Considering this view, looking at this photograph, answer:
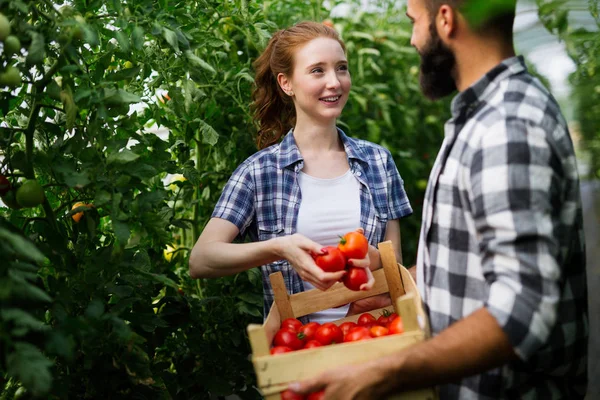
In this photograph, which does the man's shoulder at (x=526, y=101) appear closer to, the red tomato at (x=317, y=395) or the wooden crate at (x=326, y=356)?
the wooden crate at (x=326, y=356)

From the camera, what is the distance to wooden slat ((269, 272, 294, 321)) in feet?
6.04

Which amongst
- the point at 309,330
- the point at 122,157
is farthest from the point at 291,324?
the point at 122,157

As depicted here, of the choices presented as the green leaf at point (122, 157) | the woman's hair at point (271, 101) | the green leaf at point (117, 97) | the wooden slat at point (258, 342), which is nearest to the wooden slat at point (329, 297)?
the wooden slat at point (258, 342)

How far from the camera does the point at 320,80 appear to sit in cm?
227

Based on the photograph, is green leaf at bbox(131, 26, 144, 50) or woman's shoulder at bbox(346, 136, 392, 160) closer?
green leaf at bbox(131, 26, 144, 50)

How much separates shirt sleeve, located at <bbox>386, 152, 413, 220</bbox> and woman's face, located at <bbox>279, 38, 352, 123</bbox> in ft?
0.90

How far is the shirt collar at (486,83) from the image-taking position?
53.4 inches

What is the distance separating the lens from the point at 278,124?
2.58 m

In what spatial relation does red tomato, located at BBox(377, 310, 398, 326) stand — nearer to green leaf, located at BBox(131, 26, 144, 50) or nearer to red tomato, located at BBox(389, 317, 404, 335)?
red tomato, located at BBox(389, 317, 404, 335)

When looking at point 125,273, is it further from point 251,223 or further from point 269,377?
point 269,377

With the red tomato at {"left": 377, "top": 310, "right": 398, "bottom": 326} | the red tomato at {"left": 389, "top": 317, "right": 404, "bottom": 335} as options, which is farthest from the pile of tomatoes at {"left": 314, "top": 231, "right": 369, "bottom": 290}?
the red tomato at {"left": 389, "top": 317, "right": 404, "bottom": 335}

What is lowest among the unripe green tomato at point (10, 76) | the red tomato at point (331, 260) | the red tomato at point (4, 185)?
the red tomato at point (331, 260)

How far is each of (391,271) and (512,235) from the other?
76 centimetres

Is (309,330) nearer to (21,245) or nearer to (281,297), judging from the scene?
(281,297)
